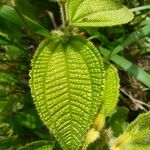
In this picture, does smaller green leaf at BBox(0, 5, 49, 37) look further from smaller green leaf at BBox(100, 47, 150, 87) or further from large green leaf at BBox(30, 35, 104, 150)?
large green leaf at BBox(30, 35, 104, 150)

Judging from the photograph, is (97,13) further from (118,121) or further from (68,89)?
(118,121)

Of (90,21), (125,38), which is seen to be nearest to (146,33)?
(125,38)

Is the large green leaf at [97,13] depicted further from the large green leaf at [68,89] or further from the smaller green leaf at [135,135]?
the smaller green leaf at [135,135]

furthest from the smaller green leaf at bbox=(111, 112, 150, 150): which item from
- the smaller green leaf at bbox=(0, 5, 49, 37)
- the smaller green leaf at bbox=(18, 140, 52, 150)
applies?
the smaller green leaf at bbox=(0, 5, 49, 37)

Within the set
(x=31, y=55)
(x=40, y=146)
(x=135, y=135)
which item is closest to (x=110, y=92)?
(x=135, y=135)

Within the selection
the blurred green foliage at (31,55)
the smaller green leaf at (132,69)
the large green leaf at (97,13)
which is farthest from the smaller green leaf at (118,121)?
the large green leaf at (97,13)

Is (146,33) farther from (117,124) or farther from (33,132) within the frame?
(33,132)
